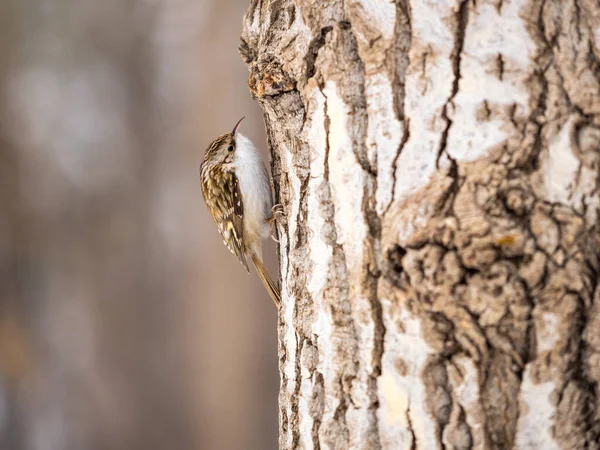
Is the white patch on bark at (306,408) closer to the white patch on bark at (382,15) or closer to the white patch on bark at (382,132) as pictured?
the white patch on bark at (382,132)

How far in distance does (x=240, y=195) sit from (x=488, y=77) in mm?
1824

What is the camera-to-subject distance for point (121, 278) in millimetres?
5621

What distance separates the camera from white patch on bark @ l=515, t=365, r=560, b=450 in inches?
Answer: 47.9

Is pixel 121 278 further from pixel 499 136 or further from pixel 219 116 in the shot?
pixel 499 136

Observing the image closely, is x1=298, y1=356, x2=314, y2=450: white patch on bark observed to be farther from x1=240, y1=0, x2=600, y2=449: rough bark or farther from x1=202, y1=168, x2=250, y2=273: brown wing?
x1=202, y1=168, x2=250, y2=273: brown wing

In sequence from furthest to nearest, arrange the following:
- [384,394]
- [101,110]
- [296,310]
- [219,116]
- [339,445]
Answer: [101,110] → [219,116] → [296,310] → [339,445] → [384,394]

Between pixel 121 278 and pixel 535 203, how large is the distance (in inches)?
190

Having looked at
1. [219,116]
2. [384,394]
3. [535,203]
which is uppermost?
[219,116]

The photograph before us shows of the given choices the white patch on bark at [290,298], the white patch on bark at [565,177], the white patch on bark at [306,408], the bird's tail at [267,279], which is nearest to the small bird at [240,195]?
the bird's tail at [267,279]

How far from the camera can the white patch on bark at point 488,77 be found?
1.25 m

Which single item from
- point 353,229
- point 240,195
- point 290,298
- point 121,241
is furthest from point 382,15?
point 121,241

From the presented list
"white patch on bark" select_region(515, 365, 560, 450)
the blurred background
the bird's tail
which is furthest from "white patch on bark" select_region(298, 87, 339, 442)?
the blurred background

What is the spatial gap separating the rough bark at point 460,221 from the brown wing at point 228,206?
1.56 meters

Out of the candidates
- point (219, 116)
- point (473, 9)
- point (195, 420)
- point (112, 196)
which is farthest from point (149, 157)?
point (473, 9)
